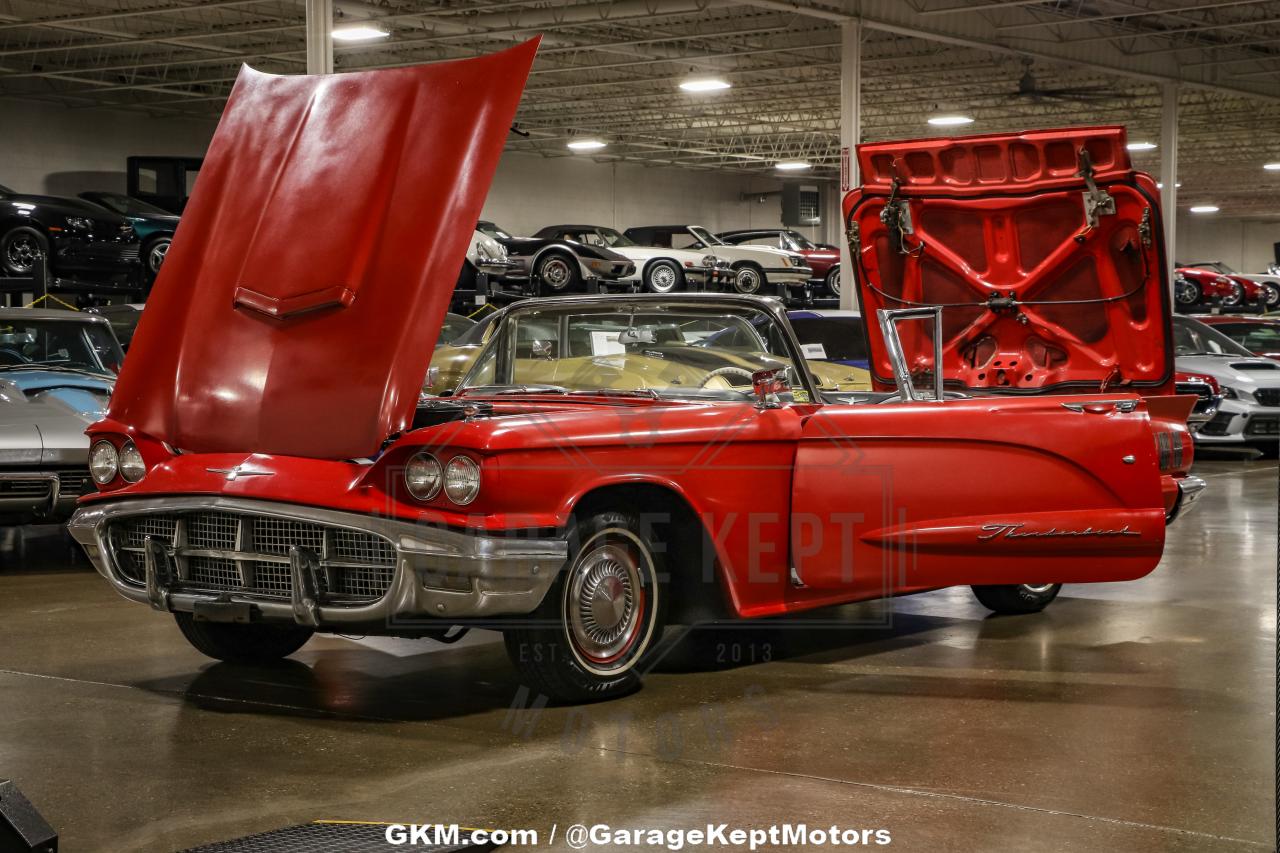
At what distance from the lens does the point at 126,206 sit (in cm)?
1842

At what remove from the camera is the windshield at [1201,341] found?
16281 millimetres

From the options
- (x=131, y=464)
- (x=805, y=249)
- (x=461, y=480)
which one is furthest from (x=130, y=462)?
(x=805, y=249)

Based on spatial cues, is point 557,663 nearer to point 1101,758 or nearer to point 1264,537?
point 1101,758

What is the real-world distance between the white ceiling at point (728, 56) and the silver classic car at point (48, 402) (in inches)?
462

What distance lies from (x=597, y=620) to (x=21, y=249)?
41.2 ft

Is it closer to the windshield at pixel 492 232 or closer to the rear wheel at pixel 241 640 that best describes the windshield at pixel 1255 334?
the windshield at pixel 492 232

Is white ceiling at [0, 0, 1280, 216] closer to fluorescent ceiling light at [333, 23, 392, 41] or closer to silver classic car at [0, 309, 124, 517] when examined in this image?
fluorescent ceiling light at [333, 23, 392, 41]

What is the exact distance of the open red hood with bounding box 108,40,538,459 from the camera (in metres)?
4.89

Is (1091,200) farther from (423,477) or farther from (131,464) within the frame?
(131,464)

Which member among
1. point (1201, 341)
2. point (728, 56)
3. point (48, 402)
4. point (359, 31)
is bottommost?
point (48, 402)

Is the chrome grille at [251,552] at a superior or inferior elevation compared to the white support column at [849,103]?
inferior

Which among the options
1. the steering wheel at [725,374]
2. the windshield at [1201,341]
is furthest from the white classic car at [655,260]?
the steering wheel at [725,374]

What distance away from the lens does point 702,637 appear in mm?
6391

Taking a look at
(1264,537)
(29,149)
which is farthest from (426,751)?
(29,149)
